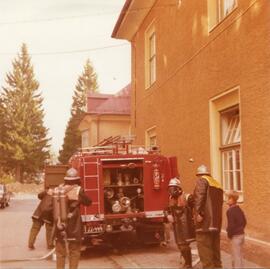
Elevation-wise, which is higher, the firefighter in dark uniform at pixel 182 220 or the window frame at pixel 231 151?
the window frame at pixel 231 151

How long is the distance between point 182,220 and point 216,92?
11.6 feet

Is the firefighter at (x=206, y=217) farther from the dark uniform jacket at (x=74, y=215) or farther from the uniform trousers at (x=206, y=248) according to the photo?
the dark uniform jacket at (x=74, y=215)

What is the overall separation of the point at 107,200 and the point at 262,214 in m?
3.47

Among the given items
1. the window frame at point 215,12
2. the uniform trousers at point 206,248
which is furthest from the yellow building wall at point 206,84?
the uniform trousers at point 206,248

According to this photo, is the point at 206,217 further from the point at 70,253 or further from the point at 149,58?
the point at 149,58

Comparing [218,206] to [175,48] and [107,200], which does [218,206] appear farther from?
[175,48]

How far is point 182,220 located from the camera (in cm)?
827

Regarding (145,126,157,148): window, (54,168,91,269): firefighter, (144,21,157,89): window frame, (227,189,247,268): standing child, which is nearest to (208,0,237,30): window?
(227,189,247,268): standing child

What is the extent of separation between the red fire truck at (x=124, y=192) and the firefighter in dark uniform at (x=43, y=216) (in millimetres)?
868

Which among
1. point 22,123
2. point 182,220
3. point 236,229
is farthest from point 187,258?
point 22,123

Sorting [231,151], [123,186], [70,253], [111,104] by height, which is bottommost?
[70,253]

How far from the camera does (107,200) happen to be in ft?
34.9

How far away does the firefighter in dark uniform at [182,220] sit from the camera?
8.20m

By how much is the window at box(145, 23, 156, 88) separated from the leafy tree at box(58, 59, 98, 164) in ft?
142
